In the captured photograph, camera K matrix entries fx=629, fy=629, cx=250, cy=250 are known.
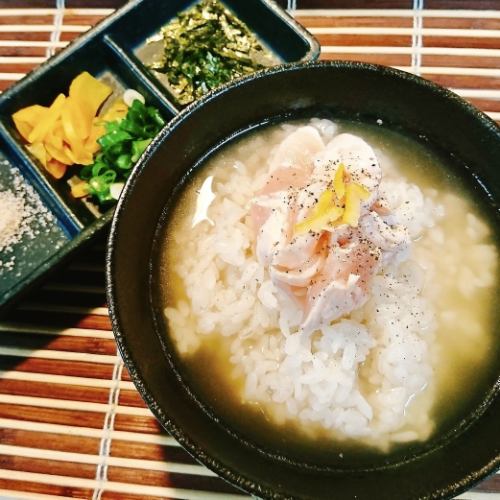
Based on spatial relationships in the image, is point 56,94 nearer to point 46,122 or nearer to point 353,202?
point 46,122

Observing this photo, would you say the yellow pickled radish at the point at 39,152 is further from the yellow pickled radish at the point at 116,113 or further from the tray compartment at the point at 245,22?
the tray compartment at the point at 245,22

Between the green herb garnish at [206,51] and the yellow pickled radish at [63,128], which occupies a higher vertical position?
the green herb garnish at [206,51]

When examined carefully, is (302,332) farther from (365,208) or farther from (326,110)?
(326,110)

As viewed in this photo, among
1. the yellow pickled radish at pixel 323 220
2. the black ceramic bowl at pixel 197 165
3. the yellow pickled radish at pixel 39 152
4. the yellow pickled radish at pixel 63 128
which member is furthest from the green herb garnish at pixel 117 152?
the yellow pickled radish at pixel 323 220

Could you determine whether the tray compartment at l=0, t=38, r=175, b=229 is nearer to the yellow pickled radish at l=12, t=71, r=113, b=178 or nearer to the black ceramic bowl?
the yellow pickled radish at l=12, t=71, r=113, b=178

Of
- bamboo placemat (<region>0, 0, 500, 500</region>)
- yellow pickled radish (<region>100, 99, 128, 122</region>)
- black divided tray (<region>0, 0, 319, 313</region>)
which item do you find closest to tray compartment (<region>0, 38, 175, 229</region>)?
black divided tray (<region>0, 0, 319, 313</region>)

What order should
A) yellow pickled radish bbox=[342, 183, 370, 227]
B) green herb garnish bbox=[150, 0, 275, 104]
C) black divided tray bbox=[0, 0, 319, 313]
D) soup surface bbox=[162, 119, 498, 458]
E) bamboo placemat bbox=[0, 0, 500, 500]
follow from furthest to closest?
green herb garnish bbox=[150, 0, 275, 104], black divided tray bbox=[0, 0, 319, 313], bamboo placemat bbox=[0, 0, 500, 500], soup surface bbox=[162, 119, 498, 458], yellow pickled radish bbox=[342, 183, 370, 227]

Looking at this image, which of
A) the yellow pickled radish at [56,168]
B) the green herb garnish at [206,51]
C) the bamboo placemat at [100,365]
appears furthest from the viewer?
the green herb garnish at [206,51]

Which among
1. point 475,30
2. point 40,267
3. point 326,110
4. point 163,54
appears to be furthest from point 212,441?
point 475,30
